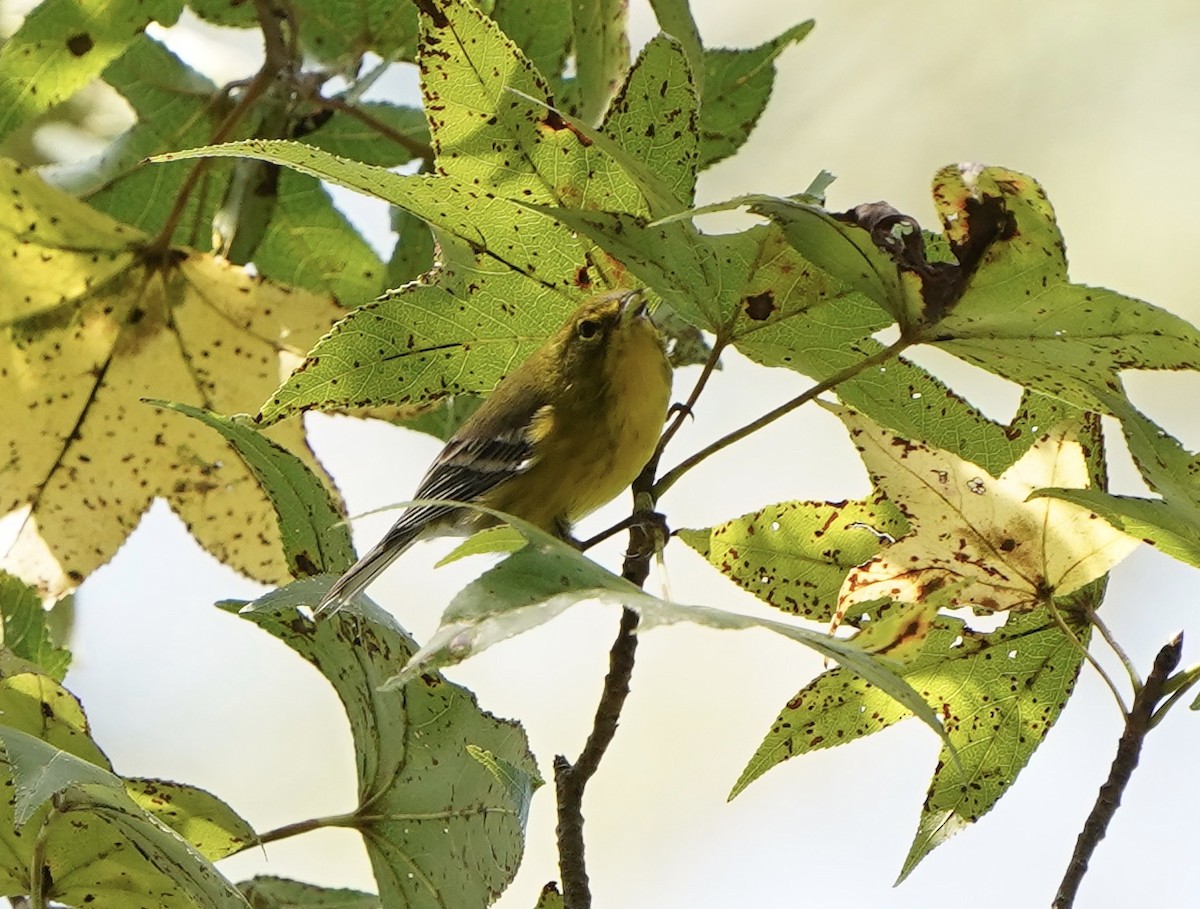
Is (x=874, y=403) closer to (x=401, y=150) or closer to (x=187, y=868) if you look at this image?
(x=187, y=868)

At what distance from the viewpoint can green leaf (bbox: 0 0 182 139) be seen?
3.13 feet

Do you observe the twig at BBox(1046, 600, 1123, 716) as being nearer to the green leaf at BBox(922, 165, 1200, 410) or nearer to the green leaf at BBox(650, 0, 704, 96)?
the green leaf at BBox(922, 165, 1200, 410)

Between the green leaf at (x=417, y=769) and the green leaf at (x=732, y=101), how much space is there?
1.54ft

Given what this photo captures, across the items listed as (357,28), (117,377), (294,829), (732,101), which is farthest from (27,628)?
(732,101)

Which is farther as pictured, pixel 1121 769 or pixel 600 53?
pixel 600 53

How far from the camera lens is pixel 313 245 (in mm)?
1158

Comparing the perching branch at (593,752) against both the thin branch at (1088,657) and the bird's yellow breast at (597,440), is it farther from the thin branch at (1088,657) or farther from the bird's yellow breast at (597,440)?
the bird's yellow breast at (597,440)

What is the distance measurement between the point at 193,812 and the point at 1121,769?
0.48 meters

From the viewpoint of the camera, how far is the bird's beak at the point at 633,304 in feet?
2.79

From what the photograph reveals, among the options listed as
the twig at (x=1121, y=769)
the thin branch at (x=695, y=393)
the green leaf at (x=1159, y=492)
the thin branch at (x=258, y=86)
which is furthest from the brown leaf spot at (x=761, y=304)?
the thin branch at (x=258, y=86)

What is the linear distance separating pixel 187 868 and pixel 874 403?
40 centimetres

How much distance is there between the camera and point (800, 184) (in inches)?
124

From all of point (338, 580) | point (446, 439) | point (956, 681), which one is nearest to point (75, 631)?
point (446, 439)

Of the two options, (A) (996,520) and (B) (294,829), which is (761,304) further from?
(B) (294,829)
